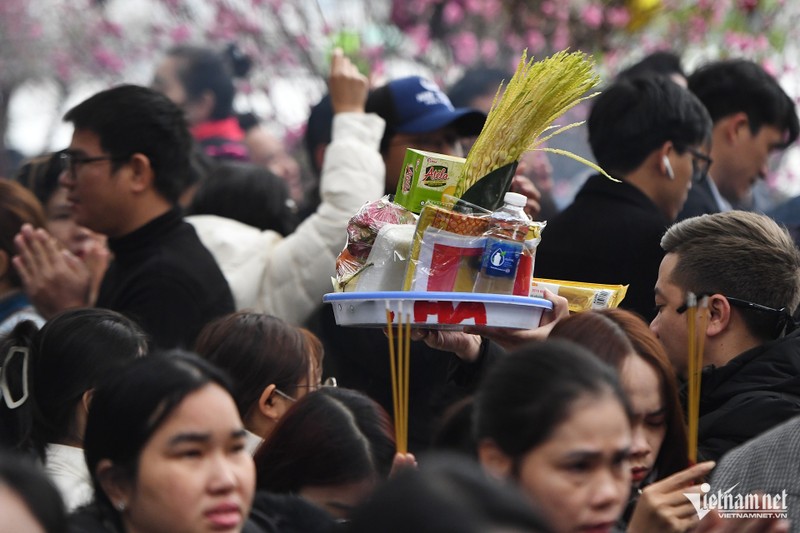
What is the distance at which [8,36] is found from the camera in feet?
45.5

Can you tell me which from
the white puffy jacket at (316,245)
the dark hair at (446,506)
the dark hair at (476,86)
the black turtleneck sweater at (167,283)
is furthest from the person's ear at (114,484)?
the dark hair at (476,86)

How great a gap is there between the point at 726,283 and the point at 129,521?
179cm

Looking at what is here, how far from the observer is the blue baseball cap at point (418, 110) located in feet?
16.5

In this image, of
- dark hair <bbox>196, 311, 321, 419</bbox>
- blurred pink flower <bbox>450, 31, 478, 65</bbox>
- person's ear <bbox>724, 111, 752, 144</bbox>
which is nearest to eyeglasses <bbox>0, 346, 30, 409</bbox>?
dark hair <bbox>196, 311, 321, 419</bbox>

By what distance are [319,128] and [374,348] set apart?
68.2 inches

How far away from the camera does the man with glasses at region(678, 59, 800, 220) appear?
18.3ft

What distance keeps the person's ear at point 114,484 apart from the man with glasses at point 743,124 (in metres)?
3.23

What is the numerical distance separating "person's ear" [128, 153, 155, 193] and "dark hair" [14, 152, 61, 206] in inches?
49.9

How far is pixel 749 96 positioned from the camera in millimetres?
5586

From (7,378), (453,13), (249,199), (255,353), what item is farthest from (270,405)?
(453,13)

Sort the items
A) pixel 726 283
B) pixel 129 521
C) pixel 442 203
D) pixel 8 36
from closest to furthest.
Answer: pixel 129 521 < pixel 442 203 < pixel 726 283 < pixel 8 36

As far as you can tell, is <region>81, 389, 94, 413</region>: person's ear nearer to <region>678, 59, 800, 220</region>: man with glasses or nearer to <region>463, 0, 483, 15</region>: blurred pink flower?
→ <region>678, 59, 800, 220</region>: man with glasses

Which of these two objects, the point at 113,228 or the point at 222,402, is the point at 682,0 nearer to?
the point at 113,228

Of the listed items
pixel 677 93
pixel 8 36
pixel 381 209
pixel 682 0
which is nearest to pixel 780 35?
pixel 682 0
